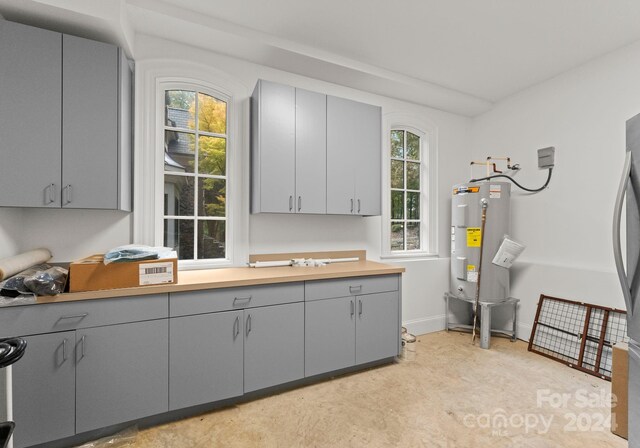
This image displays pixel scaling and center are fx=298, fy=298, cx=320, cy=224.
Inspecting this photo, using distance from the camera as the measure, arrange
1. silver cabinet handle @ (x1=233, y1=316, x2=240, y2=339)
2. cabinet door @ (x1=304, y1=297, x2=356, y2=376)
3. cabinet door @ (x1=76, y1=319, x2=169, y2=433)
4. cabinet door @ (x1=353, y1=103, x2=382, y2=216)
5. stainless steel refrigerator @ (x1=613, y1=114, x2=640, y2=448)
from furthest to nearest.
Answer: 1. cabinet door @ (x1=353, y1=103, x2=382, y2=216)
2. cabinet door @ (x1=304, y1=297, x2=356, y2=376)
3. silver cabinet handle @ (x1=233, y1=316, x2=240, y2=339)
4. cabinet door @ (x1=76, y1=319, x2=169, y2=433)
5. stainless steel refrigerator @ (x1=613, y1=114, x2=640, y2=448)

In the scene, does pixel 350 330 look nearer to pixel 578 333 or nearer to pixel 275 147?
pixel 275 147

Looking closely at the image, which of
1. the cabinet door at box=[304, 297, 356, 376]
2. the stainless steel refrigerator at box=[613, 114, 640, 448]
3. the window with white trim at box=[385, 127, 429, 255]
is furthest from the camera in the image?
the window with white trim at box=[385, 127, 429, 255]

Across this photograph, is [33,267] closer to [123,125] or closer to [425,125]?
[123,125]

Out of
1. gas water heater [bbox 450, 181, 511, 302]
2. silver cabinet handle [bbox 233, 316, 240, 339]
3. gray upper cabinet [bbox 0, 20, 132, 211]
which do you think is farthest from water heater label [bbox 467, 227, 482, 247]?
gray upper cabinet [bbox 0, 20, 132, 211]

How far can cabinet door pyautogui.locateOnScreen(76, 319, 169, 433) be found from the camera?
1.79 m

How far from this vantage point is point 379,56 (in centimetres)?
294

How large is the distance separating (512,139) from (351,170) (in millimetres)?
2274

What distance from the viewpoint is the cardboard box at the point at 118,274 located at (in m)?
1.79

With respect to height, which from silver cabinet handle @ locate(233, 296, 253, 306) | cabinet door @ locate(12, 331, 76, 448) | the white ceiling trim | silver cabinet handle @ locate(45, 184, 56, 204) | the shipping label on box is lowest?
cabinet door @ locate(12, 331, 76, 448)

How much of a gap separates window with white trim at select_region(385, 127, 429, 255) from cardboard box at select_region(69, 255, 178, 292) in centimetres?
251

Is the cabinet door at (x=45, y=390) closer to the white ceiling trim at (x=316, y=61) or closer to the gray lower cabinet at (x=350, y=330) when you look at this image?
the gray lower cabinet at (x=350, y=330)

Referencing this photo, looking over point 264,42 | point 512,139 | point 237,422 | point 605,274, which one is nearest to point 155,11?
point 264,42

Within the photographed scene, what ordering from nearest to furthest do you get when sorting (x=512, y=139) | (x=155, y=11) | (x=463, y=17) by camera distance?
(x=155, y=11) < (x=463, y=17) < (x=512, y=139)

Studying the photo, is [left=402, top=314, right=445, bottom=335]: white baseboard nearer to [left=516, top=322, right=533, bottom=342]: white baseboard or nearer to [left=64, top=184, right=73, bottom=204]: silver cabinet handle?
[left=516, top=322, right=533, bottom=342]: white baseboard
